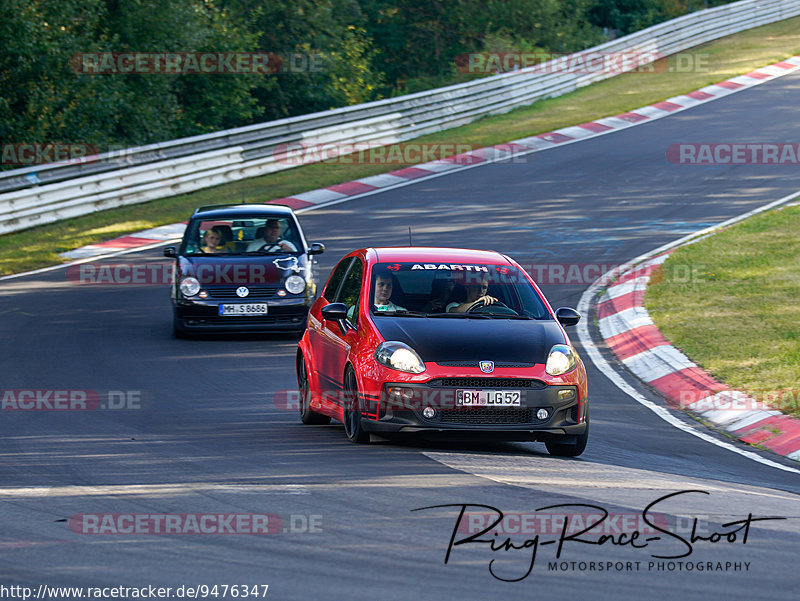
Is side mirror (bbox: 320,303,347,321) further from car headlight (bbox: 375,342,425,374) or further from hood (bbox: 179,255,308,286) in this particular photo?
hood (bbox: 179,255,308,286)

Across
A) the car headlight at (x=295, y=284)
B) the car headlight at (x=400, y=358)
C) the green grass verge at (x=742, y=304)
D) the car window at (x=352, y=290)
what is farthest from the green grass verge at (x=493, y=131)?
the car headlight at (x=400, y=358)

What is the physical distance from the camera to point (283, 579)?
5652mm

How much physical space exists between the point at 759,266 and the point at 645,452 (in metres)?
9.57

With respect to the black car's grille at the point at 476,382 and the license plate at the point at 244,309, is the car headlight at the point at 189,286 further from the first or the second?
the black car's grille at the point at 476,382

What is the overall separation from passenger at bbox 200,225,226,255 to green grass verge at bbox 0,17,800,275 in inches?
226

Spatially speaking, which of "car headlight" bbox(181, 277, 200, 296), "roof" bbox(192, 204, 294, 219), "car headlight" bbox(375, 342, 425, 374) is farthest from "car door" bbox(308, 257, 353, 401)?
"roof" bbox(192, 204, 294, 219)

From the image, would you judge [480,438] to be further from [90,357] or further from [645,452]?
[90,357]

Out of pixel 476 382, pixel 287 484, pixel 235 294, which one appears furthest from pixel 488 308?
pixel 235 294

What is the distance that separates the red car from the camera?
8.48 m

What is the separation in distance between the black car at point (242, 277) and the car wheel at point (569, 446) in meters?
6.76

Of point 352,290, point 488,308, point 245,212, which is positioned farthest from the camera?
point 245,212

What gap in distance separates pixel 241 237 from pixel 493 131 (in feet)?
56.5

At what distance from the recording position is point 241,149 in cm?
2827

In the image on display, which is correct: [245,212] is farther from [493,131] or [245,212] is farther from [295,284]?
[493,131]
